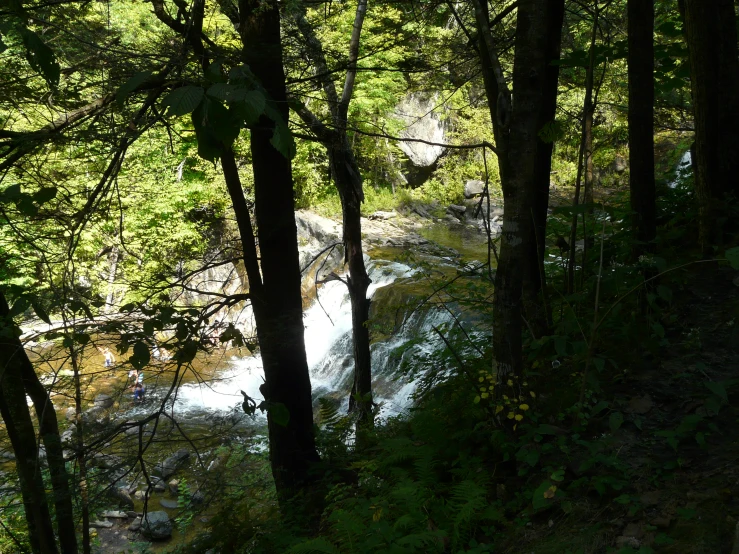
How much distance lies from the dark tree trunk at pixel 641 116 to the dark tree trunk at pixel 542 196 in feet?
1.95

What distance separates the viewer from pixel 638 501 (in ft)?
9.00

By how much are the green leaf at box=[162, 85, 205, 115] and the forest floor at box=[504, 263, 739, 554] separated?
7.70 ft

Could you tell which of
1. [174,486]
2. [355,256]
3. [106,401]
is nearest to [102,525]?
[174,486]

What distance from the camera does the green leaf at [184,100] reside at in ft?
4.57

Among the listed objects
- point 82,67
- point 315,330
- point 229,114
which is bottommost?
point 315,330

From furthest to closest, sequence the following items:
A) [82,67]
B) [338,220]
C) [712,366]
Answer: [338,220]
[82,67]
[712,366]

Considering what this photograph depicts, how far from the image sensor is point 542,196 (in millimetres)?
4855

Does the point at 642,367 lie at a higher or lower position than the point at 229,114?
lower

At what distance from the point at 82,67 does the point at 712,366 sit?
470 cm

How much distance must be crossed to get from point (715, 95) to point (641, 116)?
0.73 metres

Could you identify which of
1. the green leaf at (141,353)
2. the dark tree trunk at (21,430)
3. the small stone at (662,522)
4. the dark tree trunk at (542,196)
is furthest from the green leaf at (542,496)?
the dark tree trunk at (21,430)

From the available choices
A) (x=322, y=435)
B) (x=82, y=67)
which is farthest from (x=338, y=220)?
(x=82, y=67)

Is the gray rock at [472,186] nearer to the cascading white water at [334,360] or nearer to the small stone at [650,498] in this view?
the cascading white water at [334,360]

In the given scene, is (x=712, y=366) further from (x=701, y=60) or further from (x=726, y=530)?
(x=701, y=60)
